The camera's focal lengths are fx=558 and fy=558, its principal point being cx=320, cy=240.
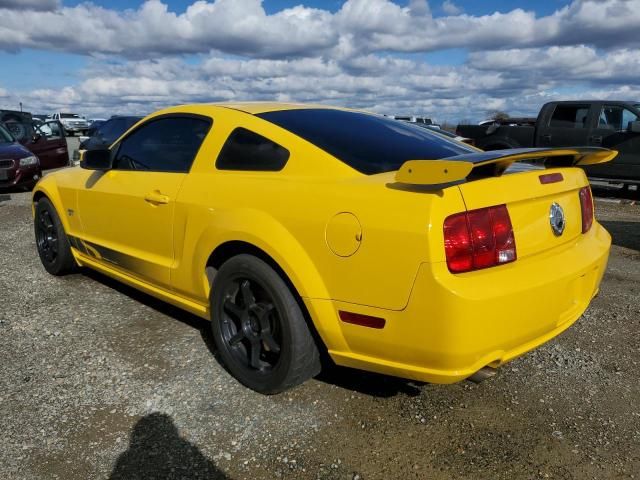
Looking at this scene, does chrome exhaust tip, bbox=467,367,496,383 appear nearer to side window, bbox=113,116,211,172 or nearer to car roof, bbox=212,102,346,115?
car roof, bbox=212,102,346,115

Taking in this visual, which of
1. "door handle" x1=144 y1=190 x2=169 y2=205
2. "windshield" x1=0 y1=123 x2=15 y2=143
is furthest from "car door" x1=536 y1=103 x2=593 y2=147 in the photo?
"windshield" x1=0 y1=123 x2=15 y2=143

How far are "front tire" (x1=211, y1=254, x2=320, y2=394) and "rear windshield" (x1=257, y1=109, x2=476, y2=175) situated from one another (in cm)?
70

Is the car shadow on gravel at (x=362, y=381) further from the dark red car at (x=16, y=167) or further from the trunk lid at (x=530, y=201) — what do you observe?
the dark red car at (x=16, y=167)

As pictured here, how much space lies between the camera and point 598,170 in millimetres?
10484

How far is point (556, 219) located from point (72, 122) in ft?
148

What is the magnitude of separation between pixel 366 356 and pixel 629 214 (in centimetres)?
813

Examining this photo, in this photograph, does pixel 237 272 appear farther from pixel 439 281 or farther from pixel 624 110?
pixel 624 110

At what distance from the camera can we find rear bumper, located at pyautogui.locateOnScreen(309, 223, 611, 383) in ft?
7.18

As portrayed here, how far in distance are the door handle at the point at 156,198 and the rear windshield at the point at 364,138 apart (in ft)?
2.62

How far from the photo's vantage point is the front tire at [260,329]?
2.70 m

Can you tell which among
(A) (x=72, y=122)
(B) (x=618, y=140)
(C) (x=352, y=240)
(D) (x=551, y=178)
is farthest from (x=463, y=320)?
(A) (x=72, y=122)

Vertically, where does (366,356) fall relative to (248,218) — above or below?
below

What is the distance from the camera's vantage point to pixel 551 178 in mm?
2662

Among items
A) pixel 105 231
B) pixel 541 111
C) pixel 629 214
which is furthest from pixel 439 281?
pixel 541 111
